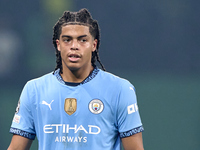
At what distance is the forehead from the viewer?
385cm

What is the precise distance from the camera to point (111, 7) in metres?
7.26

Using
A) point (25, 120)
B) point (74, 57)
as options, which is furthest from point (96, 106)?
point (25, 120)

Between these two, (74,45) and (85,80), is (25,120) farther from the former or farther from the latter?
(74,45)

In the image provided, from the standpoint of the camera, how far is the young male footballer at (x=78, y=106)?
3.76 metres

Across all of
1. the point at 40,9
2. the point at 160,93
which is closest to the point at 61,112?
the point at 160,93

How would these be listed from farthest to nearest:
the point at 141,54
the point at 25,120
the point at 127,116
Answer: the point at 141,54, the point at 25,120, the point at 127,116

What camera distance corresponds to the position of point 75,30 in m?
3.86

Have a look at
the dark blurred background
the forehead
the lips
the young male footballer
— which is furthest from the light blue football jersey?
the dark blurred background

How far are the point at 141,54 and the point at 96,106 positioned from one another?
133 inches

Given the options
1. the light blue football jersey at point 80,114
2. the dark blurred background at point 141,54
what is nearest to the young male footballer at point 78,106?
the light blue football jersey at point 80,114

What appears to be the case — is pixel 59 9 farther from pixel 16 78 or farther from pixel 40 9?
pixel 16 78

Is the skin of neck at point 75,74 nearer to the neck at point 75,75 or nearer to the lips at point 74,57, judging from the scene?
the neck at point 75,75

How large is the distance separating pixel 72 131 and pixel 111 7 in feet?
12.5

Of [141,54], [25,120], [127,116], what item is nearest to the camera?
[127,116]
